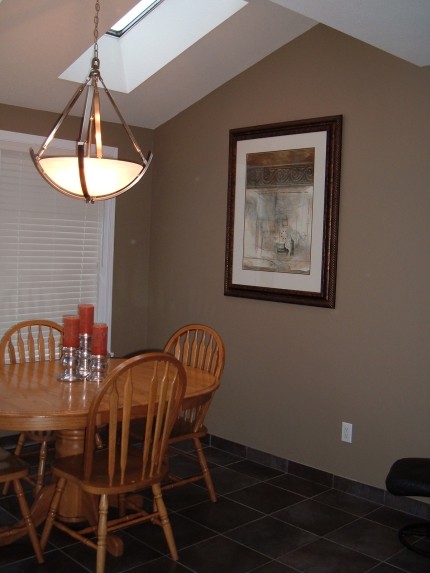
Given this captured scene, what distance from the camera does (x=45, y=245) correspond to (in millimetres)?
4297

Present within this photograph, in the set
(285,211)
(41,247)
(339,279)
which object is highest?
(285,211)

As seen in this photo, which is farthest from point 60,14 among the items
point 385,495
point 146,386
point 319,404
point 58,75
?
point 385,495

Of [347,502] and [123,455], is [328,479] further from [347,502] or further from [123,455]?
[123,455]

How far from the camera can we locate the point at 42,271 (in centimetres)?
429

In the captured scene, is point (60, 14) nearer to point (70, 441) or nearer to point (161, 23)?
point (161, 23)

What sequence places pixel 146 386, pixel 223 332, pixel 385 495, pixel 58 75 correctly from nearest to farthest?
pixel 146 386 < pixel 385 495 < pixel 58 75 < pixel 223 332

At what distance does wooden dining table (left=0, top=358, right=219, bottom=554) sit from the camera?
2.52 meters

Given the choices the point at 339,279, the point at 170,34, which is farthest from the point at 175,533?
the point at 170,34

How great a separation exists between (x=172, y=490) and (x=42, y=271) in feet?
5.42

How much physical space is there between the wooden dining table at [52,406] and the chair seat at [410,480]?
3.00ft

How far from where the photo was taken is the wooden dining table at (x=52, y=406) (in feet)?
8.26

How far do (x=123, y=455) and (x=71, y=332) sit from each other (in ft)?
2.44

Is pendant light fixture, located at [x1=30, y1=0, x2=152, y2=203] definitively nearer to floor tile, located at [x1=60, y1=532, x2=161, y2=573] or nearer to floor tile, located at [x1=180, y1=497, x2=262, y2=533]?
floor tile, located at [x1=60, y1=532, x2=161, y2=573]

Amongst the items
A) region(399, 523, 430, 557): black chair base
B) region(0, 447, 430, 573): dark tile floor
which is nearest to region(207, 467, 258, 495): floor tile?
region(0, 447, 430, 573): dark tile floor
